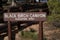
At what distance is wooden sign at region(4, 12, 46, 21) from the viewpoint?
7.28m

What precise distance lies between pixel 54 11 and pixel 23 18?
4.75 metres

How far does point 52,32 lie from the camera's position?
12.5m

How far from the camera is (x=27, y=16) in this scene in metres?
7.33

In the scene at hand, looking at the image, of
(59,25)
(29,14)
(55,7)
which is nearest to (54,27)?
(59,25)

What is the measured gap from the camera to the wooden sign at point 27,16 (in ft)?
23.9

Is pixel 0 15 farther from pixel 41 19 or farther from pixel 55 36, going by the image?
pixel 41 19

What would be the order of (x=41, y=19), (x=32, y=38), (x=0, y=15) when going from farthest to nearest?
(x=0, y=15)
(x=32, y=38)
(x=41, y=19)

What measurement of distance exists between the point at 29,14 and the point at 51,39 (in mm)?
3743

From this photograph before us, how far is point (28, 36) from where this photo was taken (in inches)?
390

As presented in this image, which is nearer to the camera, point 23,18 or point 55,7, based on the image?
point 23,18

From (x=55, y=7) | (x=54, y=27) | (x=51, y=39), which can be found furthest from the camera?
(x=54, y=27)

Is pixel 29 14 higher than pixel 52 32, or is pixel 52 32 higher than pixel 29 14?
pixel 29 14

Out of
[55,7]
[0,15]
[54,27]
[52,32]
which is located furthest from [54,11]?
[0,15]

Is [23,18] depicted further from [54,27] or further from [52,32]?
[54,27]
